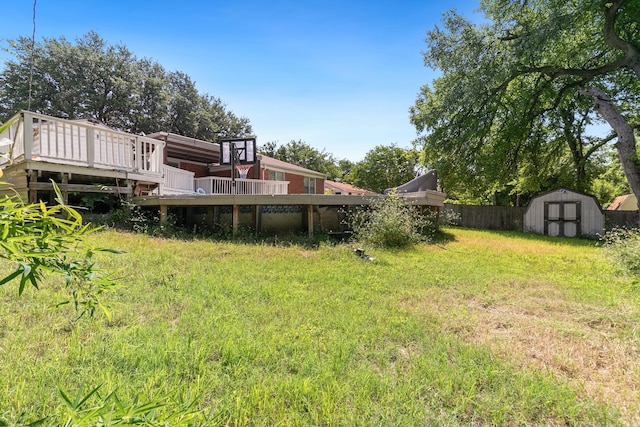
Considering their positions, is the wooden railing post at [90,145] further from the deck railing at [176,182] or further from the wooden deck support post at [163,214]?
the deck railing at [176,182]

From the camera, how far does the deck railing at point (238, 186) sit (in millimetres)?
11297

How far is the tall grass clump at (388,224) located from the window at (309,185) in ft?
35.1

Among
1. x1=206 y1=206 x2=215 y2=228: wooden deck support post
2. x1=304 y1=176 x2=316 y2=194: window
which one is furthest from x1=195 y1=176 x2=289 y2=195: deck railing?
x1=304 y1=176 x2=316 y2=194: window

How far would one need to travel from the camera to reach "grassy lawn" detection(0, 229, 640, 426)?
175 centimetres

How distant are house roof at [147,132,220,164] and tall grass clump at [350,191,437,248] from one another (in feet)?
21.2

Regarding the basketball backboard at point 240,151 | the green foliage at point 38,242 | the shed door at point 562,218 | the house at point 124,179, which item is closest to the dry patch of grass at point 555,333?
the green foliage at point 38,242

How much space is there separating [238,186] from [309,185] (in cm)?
744

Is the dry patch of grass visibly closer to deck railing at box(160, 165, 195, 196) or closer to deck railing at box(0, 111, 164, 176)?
deck railing at box(0, 111, 164, 176)

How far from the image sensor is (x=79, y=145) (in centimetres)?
685

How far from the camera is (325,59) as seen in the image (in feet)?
28.0

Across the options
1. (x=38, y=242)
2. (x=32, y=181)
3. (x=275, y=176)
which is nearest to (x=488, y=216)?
(x=275, y=176)

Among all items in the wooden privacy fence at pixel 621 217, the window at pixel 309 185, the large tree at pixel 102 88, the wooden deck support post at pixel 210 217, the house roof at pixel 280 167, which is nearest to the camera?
the wooden deck support post at pixel 210 217

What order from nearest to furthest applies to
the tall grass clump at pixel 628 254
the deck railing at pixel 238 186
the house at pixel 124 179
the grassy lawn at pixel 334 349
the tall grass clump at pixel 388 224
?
the grassy lawn at pixel 334 349
the tall grass clump at pixel 628 254
the house at pixel 124 179
the tall grass clump at pixel 388 224
the deck railing at pixel 238 186

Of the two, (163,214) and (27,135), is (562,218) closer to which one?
(163,214)
